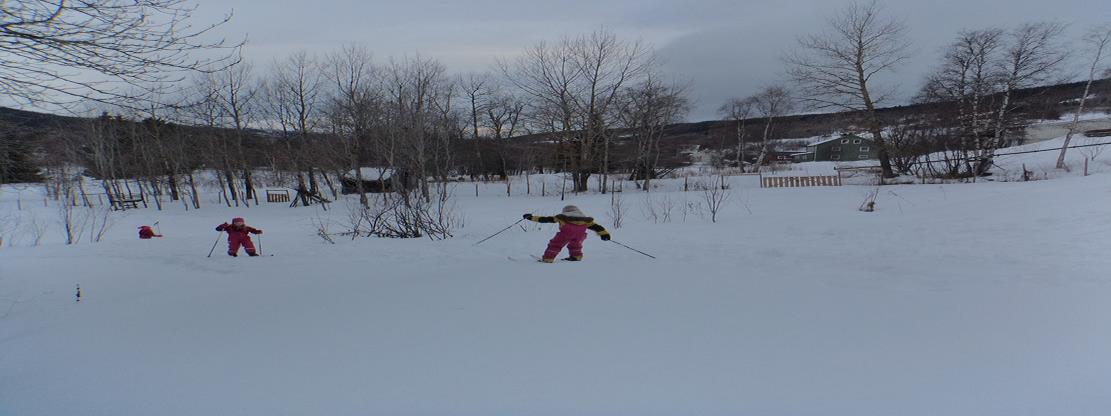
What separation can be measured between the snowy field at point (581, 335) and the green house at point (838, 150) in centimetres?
7204

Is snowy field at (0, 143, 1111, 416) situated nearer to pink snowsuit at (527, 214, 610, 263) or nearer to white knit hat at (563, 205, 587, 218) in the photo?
pink snowsuit at (527, 214, 610, 263)

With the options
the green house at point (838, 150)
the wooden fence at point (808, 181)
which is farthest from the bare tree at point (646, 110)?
the green house at point (838, 150)

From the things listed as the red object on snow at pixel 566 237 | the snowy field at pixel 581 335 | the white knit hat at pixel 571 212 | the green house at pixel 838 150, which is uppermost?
the green house at pixel 838 150

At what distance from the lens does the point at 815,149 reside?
7394 cm

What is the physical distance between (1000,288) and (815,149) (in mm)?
79462

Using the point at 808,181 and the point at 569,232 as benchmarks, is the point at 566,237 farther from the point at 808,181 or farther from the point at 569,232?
the point at 808,181

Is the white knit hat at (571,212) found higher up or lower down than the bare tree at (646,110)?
lower down

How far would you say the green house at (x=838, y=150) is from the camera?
2672 inches

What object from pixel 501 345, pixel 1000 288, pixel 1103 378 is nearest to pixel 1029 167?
pixel 1000 288

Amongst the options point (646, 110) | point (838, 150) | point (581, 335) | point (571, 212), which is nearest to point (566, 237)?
A: point (571, 212)

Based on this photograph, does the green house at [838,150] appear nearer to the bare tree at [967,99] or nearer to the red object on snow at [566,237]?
the bare tree at [967,99]

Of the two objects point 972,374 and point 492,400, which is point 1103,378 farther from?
point 492,400

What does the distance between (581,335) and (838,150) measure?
3207 inches

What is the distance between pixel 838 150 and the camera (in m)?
71.8
